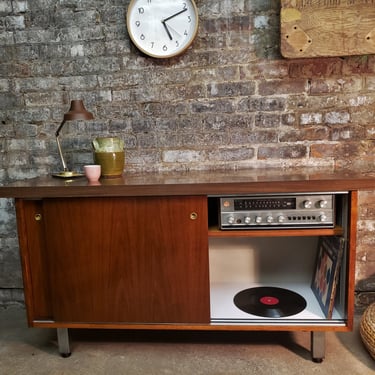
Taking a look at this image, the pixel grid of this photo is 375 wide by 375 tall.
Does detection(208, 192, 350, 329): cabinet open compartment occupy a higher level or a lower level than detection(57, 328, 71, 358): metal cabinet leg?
higher

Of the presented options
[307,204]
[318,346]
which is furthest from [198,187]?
[318,346]

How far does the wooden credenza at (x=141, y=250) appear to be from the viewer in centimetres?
143

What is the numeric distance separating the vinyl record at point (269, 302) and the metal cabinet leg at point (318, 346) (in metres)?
0.13

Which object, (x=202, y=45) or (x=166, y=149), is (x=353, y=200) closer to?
(x=166, y=149)

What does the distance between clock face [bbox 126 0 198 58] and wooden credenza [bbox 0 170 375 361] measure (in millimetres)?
854

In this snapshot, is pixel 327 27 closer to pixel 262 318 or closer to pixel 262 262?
pixel 262 262

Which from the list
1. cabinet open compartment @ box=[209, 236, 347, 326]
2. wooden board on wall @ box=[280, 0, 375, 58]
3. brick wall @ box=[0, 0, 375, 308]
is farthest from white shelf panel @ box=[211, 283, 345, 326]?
wooden board on wall @ box=[280, 0, 375, 58]

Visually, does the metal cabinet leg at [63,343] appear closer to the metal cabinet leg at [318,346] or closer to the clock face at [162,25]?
the metal cabinet leg at [318,346]

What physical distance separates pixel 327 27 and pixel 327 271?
1275mm

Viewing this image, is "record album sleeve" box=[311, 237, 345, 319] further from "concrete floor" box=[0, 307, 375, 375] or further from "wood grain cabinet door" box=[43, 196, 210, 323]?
"wood grain cabinet door" box=[43, 196, 210, 323]

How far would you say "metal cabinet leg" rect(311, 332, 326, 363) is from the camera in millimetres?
1552

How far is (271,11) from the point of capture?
1.82 m

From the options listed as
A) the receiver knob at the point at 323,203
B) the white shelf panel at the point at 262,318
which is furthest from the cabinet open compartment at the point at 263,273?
the receiver knob at the point at 323,203

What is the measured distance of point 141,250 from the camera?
4.91 ft
